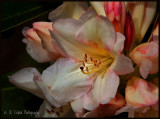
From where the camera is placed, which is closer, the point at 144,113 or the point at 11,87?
the point at 144,113

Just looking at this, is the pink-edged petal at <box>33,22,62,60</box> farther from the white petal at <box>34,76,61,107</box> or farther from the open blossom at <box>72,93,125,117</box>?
the open blossom at <box>72,93,125,117</box>

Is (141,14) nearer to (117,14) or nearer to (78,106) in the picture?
(117,14)

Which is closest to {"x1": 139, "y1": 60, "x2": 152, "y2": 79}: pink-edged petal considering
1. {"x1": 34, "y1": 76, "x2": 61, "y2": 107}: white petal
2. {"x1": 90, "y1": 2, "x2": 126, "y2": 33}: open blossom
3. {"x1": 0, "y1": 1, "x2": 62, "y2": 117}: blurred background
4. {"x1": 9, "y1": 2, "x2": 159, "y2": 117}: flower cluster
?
{"x1": 9, "y1": 2, "x2": 159, "y2": 117}: flower cluster

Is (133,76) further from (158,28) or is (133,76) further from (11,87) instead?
(11,87)

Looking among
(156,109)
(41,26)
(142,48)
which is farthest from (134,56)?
(41,26)

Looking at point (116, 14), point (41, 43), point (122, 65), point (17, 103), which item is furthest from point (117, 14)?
point (17, 103)

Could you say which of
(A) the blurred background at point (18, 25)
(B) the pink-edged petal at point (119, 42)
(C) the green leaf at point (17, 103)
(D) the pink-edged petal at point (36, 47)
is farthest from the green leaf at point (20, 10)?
(B) the pink-edged petal at point (119, 42)
